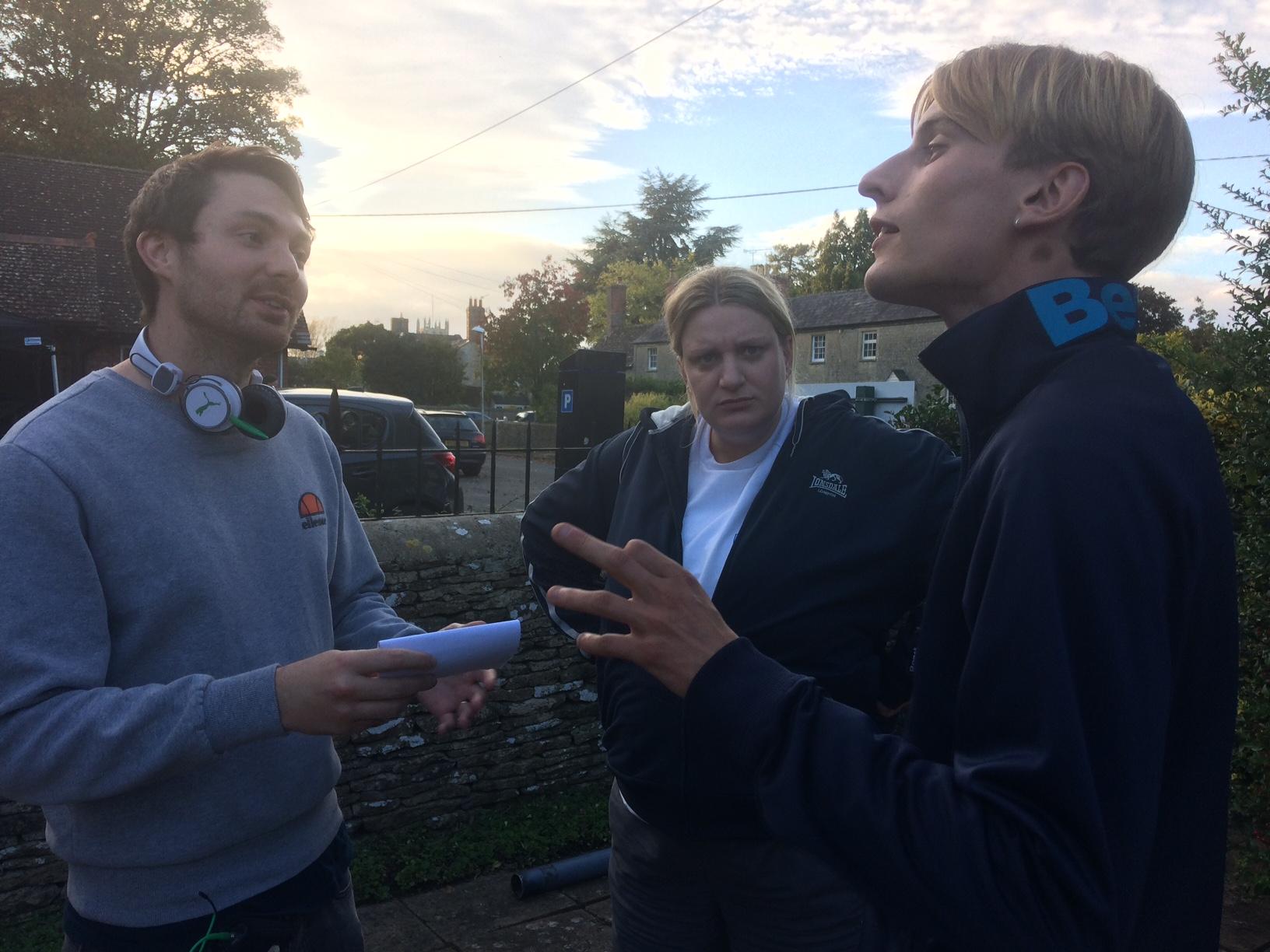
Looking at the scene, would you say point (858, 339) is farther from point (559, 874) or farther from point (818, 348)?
point (559, 874)

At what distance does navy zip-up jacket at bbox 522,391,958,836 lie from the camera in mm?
2299

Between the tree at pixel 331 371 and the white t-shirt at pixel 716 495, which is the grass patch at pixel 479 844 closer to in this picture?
the white t-shirt at pixel 716 495

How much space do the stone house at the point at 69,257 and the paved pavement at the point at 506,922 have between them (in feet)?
55.2

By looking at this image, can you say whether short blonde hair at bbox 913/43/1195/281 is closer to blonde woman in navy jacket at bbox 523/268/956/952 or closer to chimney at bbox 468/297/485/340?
blonde woman in navy jacket at bbox 523/268/956/952

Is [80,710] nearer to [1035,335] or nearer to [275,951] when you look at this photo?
[275,951]

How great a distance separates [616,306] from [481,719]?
2103 inches

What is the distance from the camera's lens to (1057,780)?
96cm

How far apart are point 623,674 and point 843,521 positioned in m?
0.71

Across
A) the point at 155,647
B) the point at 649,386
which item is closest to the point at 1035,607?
the point at 155,647

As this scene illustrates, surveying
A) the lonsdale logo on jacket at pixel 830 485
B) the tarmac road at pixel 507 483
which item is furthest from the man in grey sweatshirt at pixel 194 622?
the tarmac road at pixel 507 483

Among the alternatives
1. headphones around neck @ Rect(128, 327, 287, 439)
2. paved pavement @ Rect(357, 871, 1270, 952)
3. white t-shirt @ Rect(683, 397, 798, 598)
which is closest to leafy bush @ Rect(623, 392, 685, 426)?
paved pavement @ Rect(357, 871, 1270, 952)

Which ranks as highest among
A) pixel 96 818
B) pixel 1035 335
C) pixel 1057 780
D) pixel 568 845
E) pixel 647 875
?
pixel 1035 335

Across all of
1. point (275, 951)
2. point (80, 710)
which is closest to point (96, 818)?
point (80, 710)

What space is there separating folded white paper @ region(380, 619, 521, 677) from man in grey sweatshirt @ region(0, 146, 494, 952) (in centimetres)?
4
